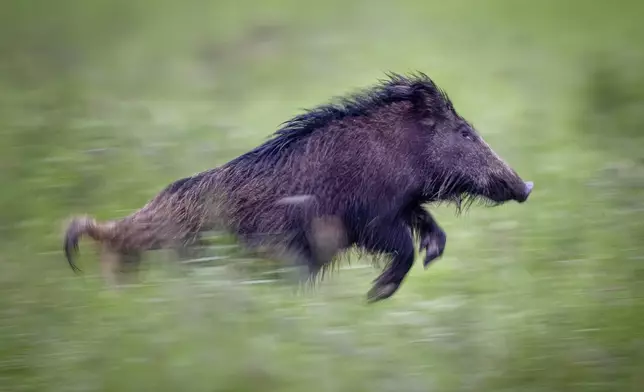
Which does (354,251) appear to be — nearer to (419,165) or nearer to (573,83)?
(419,165)

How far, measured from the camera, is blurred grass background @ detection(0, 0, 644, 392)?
3801 mm

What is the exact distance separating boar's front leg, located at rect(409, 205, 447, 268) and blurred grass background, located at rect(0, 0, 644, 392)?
21cm

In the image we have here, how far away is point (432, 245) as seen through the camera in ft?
16.0

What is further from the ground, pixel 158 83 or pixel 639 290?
pixel 158 83

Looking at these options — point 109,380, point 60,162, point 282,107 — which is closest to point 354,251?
point 109,380

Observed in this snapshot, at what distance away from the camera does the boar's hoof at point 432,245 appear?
191 inches

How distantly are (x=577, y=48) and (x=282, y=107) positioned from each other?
10.7 ft

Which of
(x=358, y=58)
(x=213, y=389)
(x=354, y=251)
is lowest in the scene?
(x=213, y=389)

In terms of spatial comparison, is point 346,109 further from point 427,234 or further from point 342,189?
point 427,234

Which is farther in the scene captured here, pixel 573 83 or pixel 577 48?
pixel 577 48

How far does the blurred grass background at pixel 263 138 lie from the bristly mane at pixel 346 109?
716 millimetres

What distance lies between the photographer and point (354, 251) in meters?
4.82

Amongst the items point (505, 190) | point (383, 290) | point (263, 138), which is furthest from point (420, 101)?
point (263, 138)

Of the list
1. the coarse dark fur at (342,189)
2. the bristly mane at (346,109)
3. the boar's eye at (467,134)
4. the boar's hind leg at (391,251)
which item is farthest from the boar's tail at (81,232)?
the boar's eye at (467,134)
